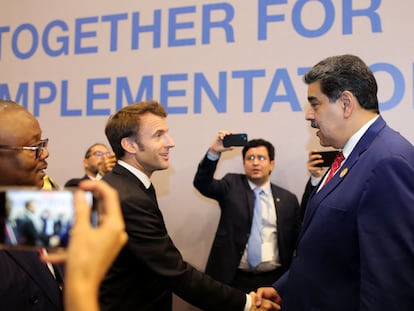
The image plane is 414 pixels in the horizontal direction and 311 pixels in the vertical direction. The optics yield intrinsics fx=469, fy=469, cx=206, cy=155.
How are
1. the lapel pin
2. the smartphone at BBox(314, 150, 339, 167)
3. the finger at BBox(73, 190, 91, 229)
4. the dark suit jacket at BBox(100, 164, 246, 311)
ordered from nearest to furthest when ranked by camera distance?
the finger at BBox(73, 190, 91, 229), the lapel pin, the dark suit jacket at BBox(100, 164, 246, 311), the smartphone at BBox(314, 150, 339, 167)

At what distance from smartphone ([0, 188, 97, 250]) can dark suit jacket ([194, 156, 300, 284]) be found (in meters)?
3.17

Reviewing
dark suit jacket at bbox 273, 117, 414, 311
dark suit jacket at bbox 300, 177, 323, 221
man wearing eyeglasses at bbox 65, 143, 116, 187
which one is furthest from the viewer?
man wearing eyeglasses at bbox 65, 143, 116, 187

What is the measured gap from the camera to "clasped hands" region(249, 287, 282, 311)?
238 centimetres

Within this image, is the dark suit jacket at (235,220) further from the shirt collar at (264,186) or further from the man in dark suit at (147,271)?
the man in dark suit at (147,271)

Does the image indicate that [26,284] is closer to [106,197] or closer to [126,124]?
[106,197]

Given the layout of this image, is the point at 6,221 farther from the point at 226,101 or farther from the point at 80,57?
the point at 80,57

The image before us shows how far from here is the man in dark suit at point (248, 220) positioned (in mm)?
3789

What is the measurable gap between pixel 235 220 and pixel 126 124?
1.58m

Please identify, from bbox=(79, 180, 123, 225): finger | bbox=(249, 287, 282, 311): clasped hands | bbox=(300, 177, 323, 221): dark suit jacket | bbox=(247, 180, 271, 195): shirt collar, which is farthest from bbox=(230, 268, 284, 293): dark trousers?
bbox=(79, 180, 123, 225): finger

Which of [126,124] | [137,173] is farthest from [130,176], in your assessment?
[126,124]

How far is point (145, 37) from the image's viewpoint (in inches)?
188

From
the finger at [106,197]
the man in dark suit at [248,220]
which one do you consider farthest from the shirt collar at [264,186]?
the finger at [106,197]

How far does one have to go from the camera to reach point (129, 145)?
2.59 meters

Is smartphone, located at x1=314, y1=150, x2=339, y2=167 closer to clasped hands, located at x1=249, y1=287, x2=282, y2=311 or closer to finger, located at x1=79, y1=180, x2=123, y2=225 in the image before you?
clasped hands, located at x1=249, y1=287, x2=282, y2=311
